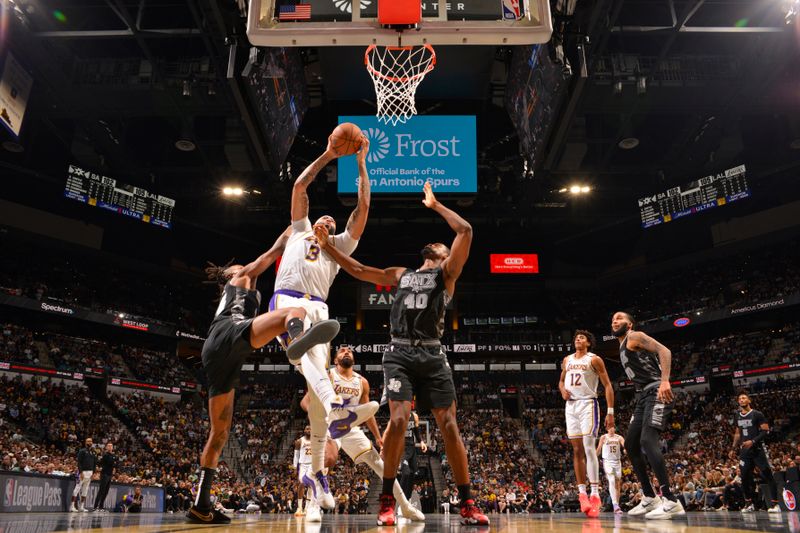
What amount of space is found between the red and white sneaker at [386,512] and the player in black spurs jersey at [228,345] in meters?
1.30

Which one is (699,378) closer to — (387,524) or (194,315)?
(194,315)

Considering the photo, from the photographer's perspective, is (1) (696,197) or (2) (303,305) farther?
(1) (696,197)

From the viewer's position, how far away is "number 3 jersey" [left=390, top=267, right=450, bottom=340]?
510cm

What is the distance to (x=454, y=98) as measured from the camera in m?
19.4

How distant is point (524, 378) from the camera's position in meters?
33.8

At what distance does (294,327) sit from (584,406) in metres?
5.69

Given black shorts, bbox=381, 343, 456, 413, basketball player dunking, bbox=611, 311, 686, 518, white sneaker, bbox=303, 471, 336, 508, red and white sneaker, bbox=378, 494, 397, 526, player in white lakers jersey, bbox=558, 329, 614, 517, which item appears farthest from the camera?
player in white lakers jersey, bbox=558, 329, 614, 517

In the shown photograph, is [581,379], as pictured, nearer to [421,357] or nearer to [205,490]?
[421,357]

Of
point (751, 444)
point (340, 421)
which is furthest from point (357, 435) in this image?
point (751, 444)

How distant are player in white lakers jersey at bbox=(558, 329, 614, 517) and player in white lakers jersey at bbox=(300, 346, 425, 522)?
2.80 meters

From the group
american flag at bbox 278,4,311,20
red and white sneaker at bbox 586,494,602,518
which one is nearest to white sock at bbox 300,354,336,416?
american flag at bbox 278,4,311,20

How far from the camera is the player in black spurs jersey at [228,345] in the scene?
14.6ft

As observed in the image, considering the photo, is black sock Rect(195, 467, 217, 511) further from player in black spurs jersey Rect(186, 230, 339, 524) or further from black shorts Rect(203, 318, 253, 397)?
black shorts Rect(203, 318, 253, 397)

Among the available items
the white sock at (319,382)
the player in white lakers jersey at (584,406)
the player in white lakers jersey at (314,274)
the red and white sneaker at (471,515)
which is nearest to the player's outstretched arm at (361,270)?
the player in white lakers jersey at (314,274)
